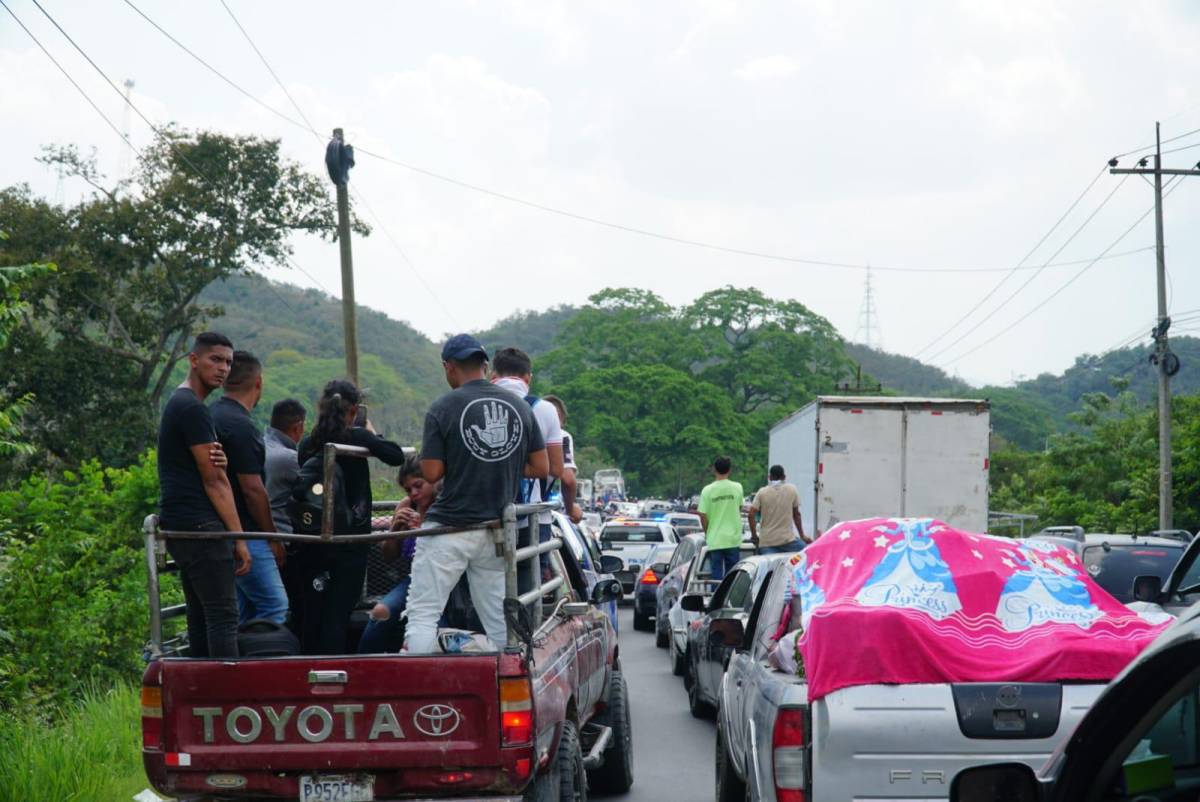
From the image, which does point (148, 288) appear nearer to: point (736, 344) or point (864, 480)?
point (864, 480)

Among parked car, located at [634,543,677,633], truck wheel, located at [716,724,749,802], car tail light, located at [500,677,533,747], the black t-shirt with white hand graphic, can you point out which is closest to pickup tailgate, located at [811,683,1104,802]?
car tail light, located at [500,677,533,747]

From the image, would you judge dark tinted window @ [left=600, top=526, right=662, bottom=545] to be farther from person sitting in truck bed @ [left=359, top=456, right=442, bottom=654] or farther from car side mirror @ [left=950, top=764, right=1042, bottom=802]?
car side mirror @ [left=950, top=764, right=1042, bottom=802]

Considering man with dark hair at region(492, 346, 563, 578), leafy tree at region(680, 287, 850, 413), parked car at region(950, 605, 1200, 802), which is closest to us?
parked car at region(950, 605, 1200, 802)

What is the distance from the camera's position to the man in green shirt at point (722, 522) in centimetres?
1557

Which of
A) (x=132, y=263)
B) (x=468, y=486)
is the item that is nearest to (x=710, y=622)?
(x=468, y=486)

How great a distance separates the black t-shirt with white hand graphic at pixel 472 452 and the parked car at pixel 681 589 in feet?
20.8

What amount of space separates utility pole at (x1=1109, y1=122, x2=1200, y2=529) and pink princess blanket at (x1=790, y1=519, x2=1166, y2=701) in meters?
23.6

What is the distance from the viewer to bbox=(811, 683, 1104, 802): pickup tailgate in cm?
511

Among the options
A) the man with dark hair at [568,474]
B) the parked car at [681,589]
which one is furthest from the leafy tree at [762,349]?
the man with dark hair at [568,474]

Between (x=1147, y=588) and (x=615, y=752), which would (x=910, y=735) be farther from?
(x=1147, y=588)

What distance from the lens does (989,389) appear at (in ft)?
345

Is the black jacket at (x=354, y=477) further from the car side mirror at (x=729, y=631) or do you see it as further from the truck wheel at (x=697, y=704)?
the truck wheel at (x=697, y=704)

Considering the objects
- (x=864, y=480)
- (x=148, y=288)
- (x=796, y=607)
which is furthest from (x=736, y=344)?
(x=796, y=607)

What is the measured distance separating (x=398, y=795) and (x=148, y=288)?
85.7 feet
